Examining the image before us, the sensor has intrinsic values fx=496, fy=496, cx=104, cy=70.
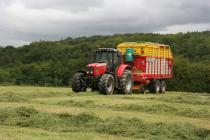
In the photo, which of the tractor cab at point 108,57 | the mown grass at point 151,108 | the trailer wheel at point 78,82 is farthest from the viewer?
the tractor cab at point 108,57

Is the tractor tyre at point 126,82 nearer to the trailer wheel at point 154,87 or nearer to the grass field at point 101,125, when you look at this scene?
the trailer wheel at point 154,87

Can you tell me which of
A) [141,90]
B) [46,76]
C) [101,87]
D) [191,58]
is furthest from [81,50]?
[101,87]

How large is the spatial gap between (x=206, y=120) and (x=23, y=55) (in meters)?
80.9

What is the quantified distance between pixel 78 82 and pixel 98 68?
1.32 metres

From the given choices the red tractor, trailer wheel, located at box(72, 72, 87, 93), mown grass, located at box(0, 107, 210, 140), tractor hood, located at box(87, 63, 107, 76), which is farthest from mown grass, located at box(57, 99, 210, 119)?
trailer wheel, located at box(72, 72, 87, 93)

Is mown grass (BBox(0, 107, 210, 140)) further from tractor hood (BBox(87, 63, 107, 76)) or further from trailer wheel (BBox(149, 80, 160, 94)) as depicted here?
trailer wheel (BBox(149, 80, 160, 94))

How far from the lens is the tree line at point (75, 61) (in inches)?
1789

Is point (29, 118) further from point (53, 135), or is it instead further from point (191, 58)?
point (191, 58)

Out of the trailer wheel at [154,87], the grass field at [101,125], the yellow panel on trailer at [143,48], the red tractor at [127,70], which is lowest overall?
the trailer wheel at [154,87]

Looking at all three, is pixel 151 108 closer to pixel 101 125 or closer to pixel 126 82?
pixel 101 125

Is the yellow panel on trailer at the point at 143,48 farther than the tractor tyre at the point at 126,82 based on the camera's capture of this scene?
Yes

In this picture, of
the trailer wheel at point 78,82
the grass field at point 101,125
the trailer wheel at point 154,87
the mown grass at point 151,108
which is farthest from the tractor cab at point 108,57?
the grass field at point 101,125

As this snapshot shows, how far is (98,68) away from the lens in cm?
2575

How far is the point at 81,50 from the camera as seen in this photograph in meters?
79.8
